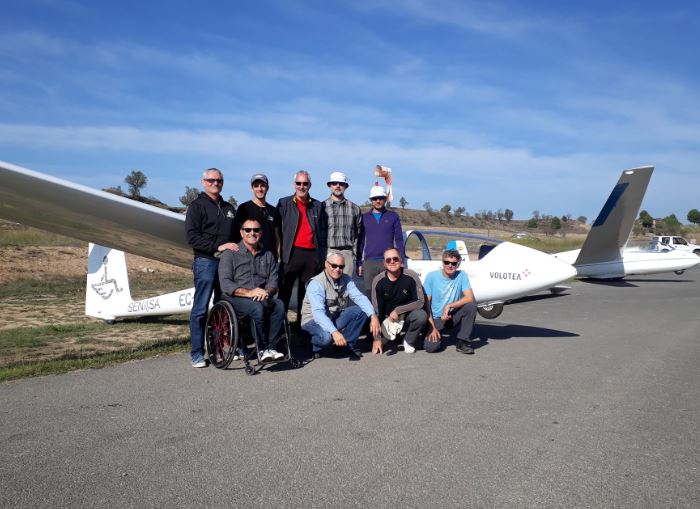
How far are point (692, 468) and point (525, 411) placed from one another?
3.74 feet

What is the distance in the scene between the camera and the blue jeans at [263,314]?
5.19 metres

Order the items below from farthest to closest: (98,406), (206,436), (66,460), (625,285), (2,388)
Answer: (625,285) < (2,388) < (98,406) < (206,436) < (66,460)

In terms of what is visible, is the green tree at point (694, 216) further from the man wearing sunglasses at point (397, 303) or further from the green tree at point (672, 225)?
the man wearing sunglasses at point (397, 303)

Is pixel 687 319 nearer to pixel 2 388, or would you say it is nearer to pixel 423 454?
pixel 423 454

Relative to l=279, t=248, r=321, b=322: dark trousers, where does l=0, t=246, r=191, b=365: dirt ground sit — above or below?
below

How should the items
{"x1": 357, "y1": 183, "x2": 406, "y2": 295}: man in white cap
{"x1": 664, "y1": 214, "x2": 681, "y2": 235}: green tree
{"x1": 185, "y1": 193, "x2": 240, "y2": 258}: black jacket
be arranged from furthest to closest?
{"x1": 664, "y1": 214, "x2": 681, "y2": 235}: green tree
{"x1": 357, "y1": 183, "x2": 406, "y2": 295}: man in white cap
{"x1": 185, "y1": 193, "x2": 240, "y2": 258}: black jacket

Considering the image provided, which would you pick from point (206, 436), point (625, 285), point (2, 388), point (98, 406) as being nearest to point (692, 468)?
point (206, 436)

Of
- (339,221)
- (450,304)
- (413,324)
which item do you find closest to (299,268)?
(339,221)

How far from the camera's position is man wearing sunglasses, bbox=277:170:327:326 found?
19.7 ft

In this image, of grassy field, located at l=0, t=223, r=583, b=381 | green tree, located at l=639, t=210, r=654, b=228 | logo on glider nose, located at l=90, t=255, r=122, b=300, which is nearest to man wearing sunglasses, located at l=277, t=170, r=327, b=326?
grassy field, located at l=0, t=223, r=583, b=381

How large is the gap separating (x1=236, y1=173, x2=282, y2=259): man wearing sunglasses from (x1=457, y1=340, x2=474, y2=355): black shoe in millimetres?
2317

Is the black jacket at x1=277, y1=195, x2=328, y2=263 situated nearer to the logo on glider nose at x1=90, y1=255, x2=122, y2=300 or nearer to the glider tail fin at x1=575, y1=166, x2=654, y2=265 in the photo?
the logo on glider nose at x1=90, y1=255, x2=122, y2=300

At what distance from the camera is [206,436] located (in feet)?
11.0

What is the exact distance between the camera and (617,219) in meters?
17.1
